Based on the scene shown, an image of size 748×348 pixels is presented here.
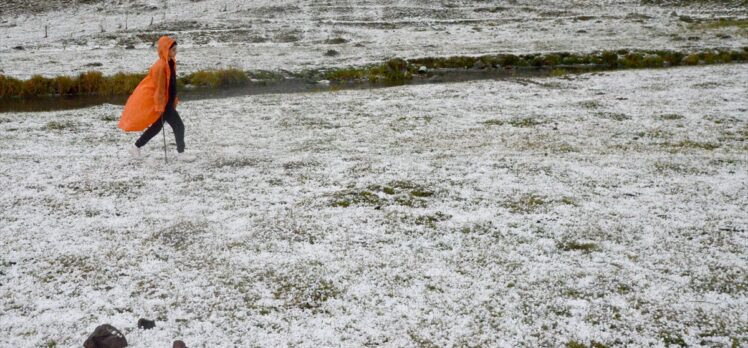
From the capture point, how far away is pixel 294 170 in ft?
44.0

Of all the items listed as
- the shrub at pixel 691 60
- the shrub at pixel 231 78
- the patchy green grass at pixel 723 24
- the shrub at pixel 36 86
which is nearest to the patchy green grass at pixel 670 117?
the shrub at pixel 691 60

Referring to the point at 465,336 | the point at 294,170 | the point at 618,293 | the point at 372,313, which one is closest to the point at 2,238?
the point at 294,170

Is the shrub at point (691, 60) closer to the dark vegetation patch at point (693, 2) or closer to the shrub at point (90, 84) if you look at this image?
the shrub at point (90, 84)

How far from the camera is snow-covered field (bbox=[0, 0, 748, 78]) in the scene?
37.7m

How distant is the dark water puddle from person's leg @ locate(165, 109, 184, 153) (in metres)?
13.1

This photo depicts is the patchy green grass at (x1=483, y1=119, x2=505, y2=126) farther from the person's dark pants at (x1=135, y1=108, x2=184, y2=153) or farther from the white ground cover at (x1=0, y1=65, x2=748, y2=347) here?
the person's dark pants at (x1=135, y1=108, x2=184, y2=153)

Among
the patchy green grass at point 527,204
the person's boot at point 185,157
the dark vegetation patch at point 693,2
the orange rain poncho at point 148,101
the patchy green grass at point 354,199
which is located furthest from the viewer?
the dark vegetation patch at point 693,2

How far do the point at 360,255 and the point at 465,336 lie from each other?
8.74ft

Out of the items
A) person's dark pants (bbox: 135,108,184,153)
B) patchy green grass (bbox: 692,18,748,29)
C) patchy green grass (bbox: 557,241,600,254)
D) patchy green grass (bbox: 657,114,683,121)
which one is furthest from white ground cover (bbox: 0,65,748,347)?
patchy green grass (bbox: 692,18,748,29)

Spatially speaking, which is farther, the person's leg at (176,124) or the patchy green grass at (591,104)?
the patchy green grass at (591,104)

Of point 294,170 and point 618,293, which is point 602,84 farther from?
point 618,293

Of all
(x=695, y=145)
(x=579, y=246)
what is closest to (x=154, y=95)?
(x=579, y=246)

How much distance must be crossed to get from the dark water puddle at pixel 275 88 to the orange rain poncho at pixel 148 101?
13999 millimetres

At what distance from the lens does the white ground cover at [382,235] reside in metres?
7.17
